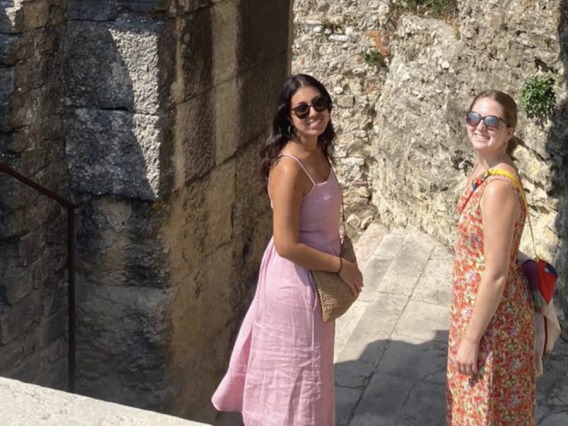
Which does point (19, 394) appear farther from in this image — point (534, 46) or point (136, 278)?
point (534, 46)

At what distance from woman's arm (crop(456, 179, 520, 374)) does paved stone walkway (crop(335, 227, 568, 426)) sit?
1.59 metres

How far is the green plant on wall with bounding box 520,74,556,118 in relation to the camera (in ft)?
20.8

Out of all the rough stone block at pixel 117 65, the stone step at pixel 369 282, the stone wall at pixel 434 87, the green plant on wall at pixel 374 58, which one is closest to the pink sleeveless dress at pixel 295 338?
the rough stone block at pixel 117 65

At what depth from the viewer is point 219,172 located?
484cm

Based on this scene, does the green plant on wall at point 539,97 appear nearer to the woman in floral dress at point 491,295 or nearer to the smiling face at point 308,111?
the woman in floral dress at point 491,295

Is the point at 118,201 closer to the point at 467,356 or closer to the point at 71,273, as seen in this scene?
the point at 71,273

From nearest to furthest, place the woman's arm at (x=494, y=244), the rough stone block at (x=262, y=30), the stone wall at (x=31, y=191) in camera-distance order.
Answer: the woman's arm at (x=494, y=244), the stone wall at (x=31, y=191), the rough stone block at (x=262, y=30)

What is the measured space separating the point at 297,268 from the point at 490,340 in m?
0.70

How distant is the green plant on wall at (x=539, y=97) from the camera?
6.34m

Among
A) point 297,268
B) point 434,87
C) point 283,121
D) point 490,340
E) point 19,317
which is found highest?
point 283,121

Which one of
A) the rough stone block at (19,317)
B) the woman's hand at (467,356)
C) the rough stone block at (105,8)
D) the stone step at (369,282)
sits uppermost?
the rough stone block at (105,8)

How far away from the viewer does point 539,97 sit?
6.38 meters

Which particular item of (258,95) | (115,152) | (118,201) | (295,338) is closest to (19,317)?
(118,201)

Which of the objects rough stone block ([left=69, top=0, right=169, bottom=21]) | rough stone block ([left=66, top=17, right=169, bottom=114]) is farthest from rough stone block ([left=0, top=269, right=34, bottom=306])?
rough stone block ([left=69, top=0, right=169, bottom=21])
